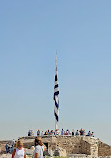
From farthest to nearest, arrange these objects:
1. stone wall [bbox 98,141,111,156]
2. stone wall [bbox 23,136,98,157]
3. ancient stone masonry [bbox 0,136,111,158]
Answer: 1. stone wall [bbox 98,141,111,156]
2. stone wall [bbox 23,136,98,157]
3. ancient stone masonry [bbox 0,136,111,158]

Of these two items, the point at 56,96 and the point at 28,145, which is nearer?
the point at 28,145

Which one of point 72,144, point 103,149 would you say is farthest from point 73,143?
point 103,149

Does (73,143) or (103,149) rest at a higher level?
(73,143)

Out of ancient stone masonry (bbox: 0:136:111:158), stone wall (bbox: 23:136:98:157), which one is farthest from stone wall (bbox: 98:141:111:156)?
stone wall (bbox: 23:136:98:157)

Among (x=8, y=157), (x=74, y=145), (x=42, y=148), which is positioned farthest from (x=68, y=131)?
(x=42, y=148)

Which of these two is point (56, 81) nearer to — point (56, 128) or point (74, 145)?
point (56, 128)

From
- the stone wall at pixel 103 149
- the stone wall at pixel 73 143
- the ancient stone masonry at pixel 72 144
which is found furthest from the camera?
the stone wall at pixel 103 149

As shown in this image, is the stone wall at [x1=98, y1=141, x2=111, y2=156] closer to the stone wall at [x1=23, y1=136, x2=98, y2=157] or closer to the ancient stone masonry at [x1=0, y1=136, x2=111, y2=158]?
the ancient stone masonry at [x1=0, y1=136, x2=111, y2=158]

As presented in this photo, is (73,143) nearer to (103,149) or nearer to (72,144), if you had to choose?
(72,144)

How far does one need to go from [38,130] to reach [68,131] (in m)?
3.59

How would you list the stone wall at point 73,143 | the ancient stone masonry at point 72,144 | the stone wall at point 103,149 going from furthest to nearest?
the stone wall at point 103,149 < the stone wall at point 73,143 < the ancient stone masonry at point 72,144

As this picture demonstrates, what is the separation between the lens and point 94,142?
35.8m

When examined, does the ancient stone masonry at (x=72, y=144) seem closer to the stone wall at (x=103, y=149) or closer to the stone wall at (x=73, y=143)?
the stone wall at (x=73, y=143)

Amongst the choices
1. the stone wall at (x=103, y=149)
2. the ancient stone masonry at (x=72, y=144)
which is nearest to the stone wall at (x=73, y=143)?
the ancient stone masonry at (x=72, y=144)
